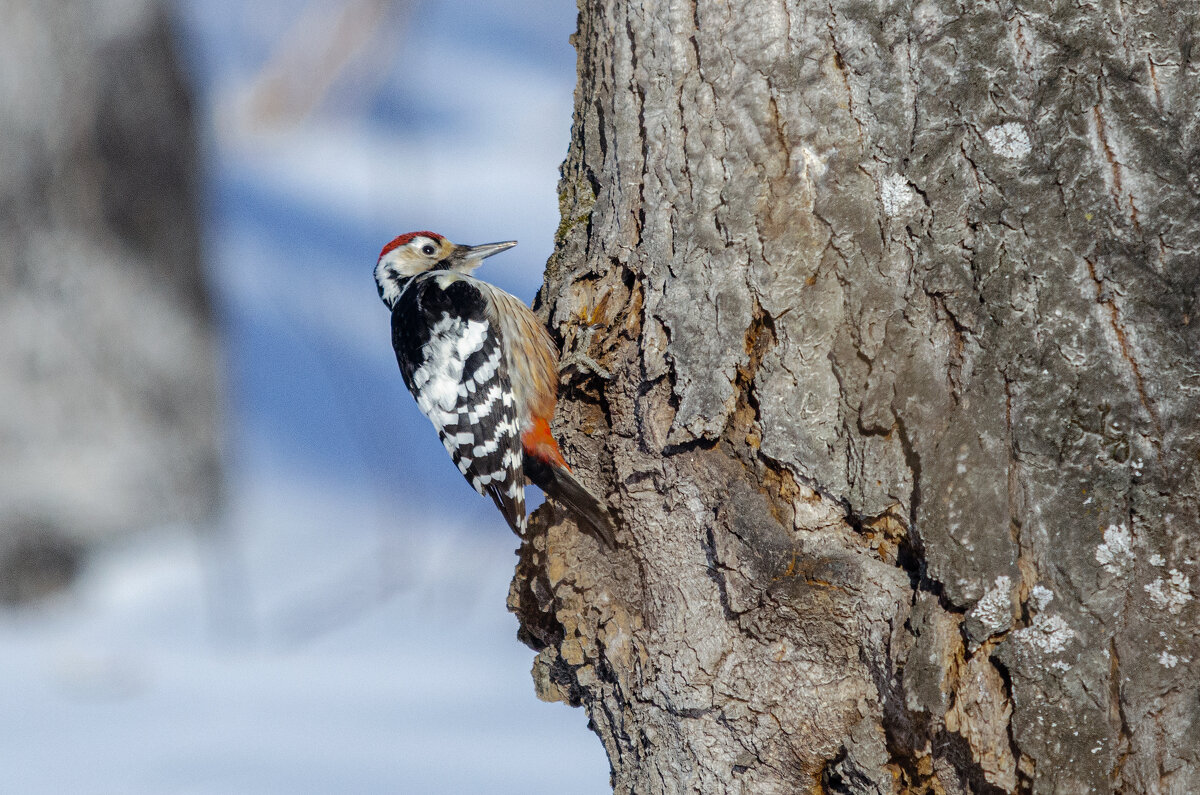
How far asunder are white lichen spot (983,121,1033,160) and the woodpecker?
114 cm

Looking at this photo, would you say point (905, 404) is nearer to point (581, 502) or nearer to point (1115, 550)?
point (1115, 550)

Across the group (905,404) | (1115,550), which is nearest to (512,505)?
(905,404)

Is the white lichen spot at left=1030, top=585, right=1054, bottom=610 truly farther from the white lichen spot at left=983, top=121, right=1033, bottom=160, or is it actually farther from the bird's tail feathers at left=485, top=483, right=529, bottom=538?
the bird's tail feathers at left=485, top=483, right=529, bottom=538

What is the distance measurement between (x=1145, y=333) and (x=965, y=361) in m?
0.24

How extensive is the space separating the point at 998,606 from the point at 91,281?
431 centimetres

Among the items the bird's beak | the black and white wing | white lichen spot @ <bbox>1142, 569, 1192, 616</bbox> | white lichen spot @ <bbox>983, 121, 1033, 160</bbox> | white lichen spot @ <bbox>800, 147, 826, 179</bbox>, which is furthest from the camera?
the bird's beak

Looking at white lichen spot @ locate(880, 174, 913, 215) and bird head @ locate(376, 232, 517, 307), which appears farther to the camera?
bird head @ locate(376, 232, 517, 307)

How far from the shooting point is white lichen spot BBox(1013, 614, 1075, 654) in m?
1.20

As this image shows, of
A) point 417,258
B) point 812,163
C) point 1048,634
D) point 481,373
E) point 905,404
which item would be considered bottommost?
point 1048,634

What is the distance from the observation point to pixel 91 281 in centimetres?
412

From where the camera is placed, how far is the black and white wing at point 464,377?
2.49 m

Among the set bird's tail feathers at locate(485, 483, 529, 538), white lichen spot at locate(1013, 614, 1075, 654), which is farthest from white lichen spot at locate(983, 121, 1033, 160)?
bird's tail feathers at locate(485, 483, 529, 538)

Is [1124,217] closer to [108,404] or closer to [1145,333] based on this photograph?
[1145,333]

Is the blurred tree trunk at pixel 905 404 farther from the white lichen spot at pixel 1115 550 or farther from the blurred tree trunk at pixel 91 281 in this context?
the blurred tree trunk at pixel 91 281
